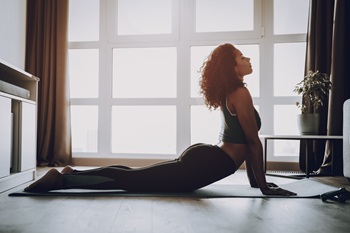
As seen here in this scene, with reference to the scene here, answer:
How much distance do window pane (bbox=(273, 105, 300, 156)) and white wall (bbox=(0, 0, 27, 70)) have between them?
2.94 meters

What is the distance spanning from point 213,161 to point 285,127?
2.19 m

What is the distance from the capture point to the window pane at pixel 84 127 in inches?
162

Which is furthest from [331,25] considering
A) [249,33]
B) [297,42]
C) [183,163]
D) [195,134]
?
[183,163]

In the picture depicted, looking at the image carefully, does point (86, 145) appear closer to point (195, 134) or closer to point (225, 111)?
point (195, 134)

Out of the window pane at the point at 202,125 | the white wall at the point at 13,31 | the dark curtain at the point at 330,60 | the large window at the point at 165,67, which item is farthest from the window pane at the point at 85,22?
the dark curtain at the point at 330,60

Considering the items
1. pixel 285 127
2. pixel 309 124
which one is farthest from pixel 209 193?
pixel 285 127

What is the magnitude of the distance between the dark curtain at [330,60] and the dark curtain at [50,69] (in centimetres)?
268

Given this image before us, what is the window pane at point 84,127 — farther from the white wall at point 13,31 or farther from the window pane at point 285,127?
the window pane at point 285,127

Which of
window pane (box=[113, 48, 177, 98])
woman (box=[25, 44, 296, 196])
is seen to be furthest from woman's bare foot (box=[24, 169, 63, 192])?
window pane (box=[113, 48, 177, 98])

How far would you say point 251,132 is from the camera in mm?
1909

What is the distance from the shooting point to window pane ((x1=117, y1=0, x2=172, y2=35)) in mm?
4078

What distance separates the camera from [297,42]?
3.84 metres

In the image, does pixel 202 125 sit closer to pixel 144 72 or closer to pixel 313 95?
pixel 144 72

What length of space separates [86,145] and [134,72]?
3.49ft
